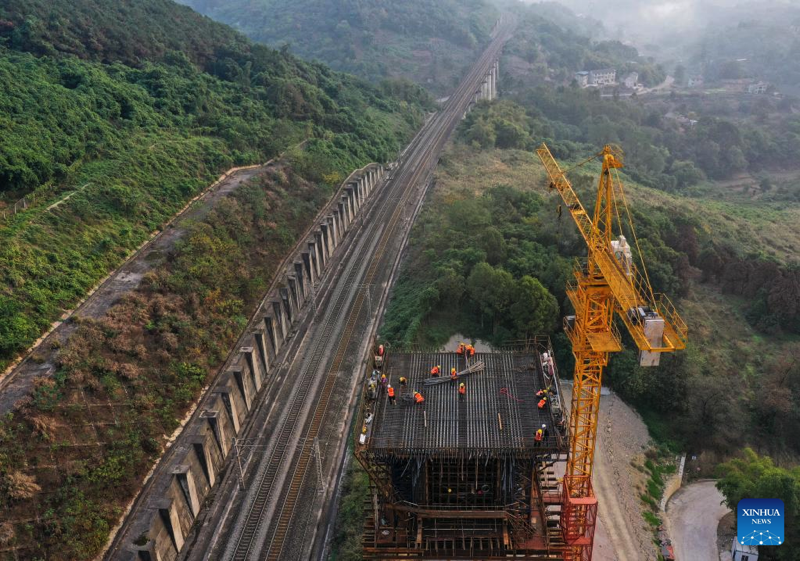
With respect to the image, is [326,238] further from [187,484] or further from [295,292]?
[187,484]

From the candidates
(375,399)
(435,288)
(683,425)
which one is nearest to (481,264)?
(435,288)

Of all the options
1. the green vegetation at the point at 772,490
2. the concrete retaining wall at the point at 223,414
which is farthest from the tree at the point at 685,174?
the green vegetation at the point at 772,490

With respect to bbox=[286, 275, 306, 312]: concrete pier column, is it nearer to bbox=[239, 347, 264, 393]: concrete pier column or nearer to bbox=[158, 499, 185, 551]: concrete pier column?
bbox=[239, 347, 264, 393]: concrete pier column

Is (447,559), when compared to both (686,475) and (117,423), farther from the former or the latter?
(686,475)

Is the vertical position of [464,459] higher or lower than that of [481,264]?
lower

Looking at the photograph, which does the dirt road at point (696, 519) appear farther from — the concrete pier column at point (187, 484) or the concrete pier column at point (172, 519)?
the concrete pier column at point (172, 519)

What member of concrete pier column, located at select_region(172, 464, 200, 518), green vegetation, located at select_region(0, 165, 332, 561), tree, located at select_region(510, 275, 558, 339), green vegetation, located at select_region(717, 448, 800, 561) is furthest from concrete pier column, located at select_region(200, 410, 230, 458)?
green vegetation, located at select_region(717, 448, 800, 561)
